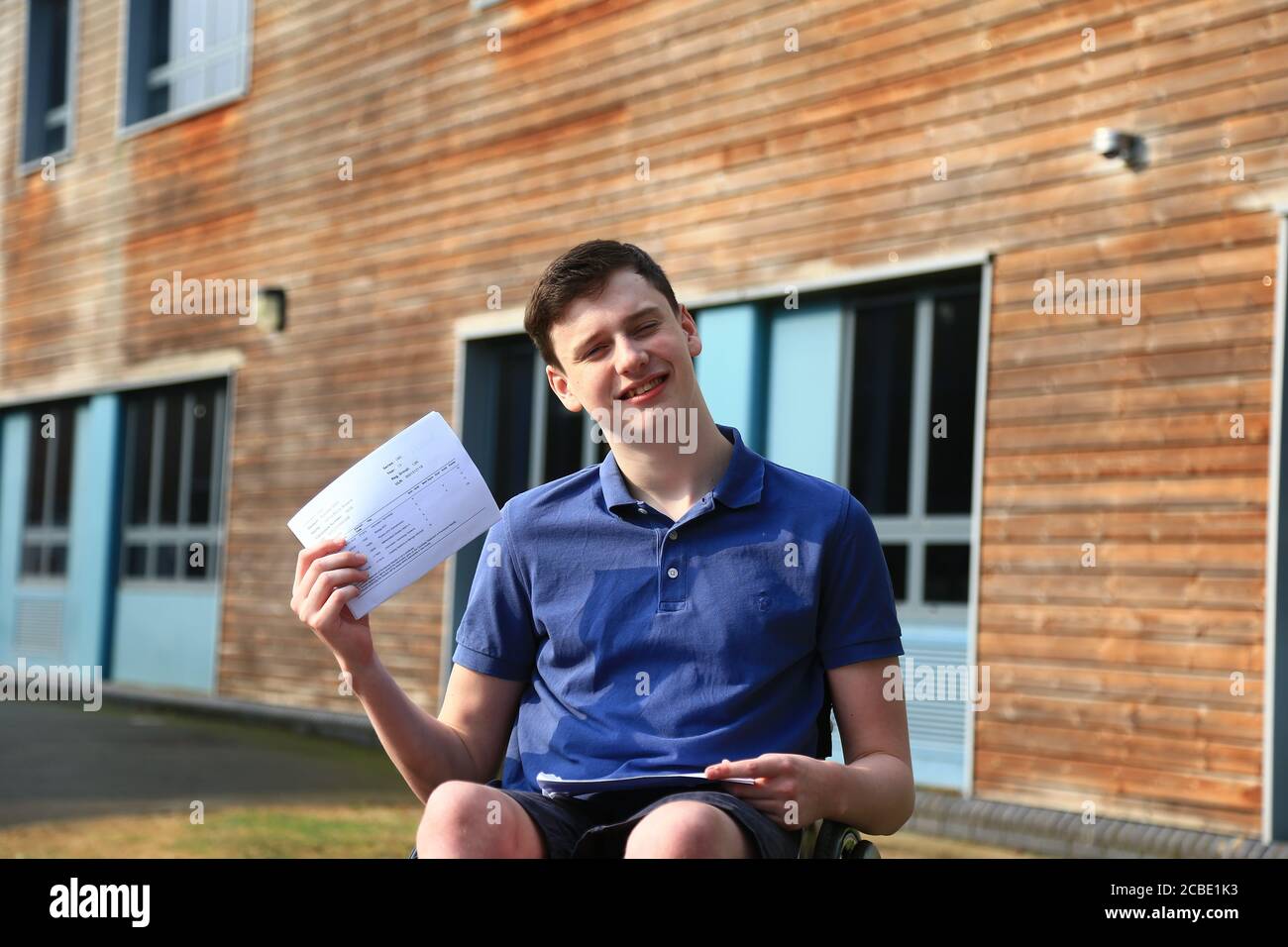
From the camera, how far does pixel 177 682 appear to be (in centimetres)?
1394

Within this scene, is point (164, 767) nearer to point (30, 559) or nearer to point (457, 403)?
point (457, 403)

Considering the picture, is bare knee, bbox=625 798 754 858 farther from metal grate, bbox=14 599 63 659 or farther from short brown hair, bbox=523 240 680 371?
metal grate, bbox=14 599 63 659

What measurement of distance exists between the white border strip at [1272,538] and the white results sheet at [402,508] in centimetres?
489

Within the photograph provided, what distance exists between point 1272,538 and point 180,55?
1165 centimetres

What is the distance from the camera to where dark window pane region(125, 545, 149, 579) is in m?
14.8

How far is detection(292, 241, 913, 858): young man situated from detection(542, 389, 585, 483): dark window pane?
777 centimetres

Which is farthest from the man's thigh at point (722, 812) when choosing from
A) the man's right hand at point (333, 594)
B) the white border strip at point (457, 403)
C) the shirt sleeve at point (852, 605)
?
the white border strip at point (457, 403)

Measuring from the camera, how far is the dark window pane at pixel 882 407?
830 centimetres

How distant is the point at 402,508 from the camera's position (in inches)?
93.7

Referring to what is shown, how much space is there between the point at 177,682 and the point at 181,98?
5.45m

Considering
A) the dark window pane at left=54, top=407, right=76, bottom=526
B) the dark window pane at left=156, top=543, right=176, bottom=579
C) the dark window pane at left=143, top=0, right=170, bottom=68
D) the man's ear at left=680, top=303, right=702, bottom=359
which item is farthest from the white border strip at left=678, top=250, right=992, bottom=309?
the dark window pane at left=54, top=407, right=76, bottom=526

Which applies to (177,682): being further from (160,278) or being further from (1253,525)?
(1253,525)

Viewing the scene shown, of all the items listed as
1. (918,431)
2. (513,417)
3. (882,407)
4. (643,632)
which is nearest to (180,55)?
(513,417)
